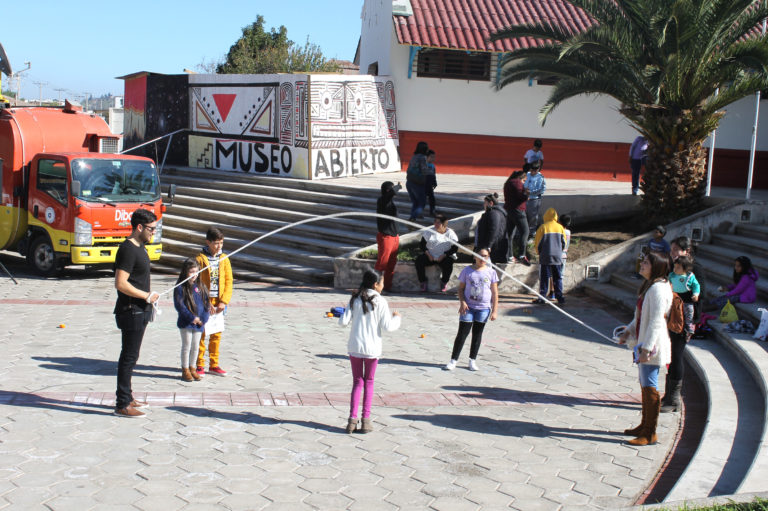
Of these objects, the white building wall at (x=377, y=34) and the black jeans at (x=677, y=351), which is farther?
the white building wall at (x=377, y=34)

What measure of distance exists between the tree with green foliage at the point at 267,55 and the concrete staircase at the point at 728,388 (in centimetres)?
3002

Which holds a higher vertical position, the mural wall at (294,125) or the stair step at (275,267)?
the mural wall at (294,125)

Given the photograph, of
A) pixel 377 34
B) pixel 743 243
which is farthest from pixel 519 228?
pixel 377 34

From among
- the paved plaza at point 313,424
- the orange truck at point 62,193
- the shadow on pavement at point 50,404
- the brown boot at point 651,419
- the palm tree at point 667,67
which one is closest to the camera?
the paved plaza at point 313,424

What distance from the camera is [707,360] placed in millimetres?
9570

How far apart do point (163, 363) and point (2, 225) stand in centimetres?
874

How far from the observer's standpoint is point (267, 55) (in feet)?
133

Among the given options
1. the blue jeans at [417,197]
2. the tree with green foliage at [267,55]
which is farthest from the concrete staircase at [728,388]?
the tree with green foliage at [267,55]

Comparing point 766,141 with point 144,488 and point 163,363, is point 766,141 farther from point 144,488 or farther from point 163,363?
point 144,488

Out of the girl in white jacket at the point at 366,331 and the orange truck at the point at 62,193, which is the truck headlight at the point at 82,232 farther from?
the girl in white jacket at the point at 366,331

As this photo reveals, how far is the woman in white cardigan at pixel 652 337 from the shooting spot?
273 inches

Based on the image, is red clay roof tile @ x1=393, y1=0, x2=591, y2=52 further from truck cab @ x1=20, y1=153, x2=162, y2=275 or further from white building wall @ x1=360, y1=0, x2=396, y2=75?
truck cab @ x1=20, y1=153, x2=162, y2=275

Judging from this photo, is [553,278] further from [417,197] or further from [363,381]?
[363,381]

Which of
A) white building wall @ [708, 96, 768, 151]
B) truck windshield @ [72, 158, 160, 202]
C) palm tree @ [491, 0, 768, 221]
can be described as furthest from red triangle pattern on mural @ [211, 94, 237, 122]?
white building wall @ [708, 96, 768, 151]
